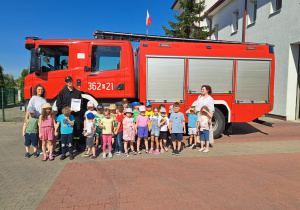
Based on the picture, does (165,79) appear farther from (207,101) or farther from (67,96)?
(67,96)

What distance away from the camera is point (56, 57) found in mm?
5699

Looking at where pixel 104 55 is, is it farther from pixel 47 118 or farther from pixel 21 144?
pixel 21 144

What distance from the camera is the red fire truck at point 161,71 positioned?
5664 mm

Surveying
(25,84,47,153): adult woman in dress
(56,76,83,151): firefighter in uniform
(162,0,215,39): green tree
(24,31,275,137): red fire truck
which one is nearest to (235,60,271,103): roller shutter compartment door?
(24,31,275,137): red fire truck

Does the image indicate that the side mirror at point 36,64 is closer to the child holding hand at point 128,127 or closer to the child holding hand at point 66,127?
the child holding hand at point 66,127

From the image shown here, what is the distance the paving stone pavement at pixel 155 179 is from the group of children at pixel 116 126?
1.15 feet

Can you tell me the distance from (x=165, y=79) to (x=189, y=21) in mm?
11390

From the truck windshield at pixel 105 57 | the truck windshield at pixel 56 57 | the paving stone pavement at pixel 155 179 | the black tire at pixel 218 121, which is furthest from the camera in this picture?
the black tire at pixel 218 121

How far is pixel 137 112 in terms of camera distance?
5457 millimetres

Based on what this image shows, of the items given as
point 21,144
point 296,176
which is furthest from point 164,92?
point 21,144

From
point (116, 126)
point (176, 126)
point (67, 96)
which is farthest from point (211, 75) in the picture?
point (67, 96)

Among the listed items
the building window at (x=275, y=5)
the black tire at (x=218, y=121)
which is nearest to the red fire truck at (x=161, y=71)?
the black tire at (x=218, y=121)

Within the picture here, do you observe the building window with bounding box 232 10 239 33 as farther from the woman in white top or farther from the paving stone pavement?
the woman in white top

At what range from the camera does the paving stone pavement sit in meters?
2.87
